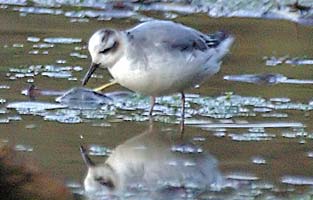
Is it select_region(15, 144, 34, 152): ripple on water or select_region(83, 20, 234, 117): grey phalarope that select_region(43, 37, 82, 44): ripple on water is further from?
select_region(15, 144, 34, 152): ripple on water

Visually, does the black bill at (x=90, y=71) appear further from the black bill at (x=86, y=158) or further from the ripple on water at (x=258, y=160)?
the ripple on water at (x=258, y=160)

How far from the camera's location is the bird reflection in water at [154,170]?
632cm

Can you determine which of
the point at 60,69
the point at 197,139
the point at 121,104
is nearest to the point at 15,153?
the point at 197,139

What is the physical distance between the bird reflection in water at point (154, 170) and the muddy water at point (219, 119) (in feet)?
0.22

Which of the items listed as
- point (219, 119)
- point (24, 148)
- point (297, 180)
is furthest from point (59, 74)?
point (297, 180)

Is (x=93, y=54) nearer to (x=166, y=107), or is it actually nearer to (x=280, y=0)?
(x=166, y=107)

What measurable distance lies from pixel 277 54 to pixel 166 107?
1591 mm

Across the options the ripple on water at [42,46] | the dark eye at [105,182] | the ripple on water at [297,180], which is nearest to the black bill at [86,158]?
the dark eye at [105,182]

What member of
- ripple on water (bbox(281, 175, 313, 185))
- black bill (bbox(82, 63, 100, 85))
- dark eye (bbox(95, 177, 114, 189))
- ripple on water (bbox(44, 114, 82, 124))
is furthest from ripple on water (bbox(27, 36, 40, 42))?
A: ripple on water (bbox(281, 175, 313, 185))

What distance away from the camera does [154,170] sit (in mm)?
6676

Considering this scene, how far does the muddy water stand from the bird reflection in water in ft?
0.22

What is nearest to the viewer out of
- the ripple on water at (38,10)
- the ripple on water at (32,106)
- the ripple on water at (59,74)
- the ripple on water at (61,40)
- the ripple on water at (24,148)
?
the ripple on water at (24,148)

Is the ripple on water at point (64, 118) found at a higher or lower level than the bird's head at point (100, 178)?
lower

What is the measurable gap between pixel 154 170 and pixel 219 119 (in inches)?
42.3
